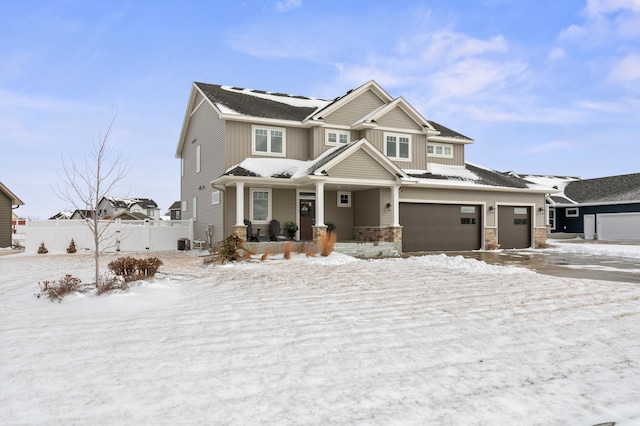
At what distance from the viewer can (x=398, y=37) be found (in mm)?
16203

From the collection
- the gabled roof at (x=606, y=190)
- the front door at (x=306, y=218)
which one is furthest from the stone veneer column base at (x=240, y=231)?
the gabled roof at (x=606, y=190)

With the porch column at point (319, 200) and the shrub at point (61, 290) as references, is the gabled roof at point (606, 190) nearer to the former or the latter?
the porch column at point (319, 200)

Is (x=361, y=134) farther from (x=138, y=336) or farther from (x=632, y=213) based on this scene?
(x=632, y=213)

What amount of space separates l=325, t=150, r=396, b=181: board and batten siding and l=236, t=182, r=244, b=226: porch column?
3.61 metres

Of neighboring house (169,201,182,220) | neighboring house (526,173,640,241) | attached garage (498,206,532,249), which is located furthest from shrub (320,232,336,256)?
neighboring house (169,201,182,220)

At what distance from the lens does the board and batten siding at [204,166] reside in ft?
65.2

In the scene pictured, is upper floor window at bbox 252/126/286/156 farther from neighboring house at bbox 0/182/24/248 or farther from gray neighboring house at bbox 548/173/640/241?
gray neighboring house at bbox 548/173/640/241

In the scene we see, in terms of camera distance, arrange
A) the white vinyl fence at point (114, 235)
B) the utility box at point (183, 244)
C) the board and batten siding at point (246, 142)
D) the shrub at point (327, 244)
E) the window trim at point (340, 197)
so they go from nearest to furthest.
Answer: the shrub at point (327, 244) → the board and batten siding at point (246, 142) → the white vinyl fence at point (114, 235) → the window trim at point (340, 197) → the utility box at point (183, 244)

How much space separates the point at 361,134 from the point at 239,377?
17.9m

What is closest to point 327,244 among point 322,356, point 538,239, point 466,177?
point 466,177

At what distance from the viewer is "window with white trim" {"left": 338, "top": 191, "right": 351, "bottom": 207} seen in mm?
21344

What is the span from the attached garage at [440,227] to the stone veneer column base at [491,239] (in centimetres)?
29

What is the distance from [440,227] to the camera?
2167 centimetres

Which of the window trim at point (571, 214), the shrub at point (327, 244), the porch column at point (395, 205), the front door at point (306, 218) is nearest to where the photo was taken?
the shrub at point (327, 244)
